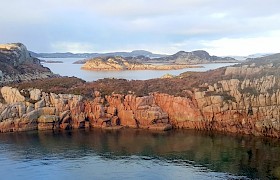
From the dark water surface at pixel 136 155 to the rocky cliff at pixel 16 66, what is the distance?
2013 inches

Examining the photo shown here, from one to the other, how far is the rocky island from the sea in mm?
2798

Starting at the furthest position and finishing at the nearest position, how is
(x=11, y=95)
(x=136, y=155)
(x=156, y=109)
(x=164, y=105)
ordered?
(x=11, y=95) < (x=164, y=105) < (x=156, y=109) < (x=136, y=155)

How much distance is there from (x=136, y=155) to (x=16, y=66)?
3557 inches

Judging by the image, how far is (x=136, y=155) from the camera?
54.8 m

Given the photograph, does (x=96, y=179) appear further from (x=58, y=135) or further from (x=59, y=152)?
(x=58, y=135)

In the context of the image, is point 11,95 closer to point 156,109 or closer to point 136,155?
point 156,109

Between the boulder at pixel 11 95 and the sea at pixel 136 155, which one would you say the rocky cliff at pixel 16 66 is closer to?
the boulder at pixel 11 95

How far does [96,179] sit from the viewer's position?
44.3 meters

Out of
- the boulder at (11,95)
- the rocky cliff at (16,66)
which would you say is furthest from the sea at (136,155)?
the rocky cliff at (16,66)

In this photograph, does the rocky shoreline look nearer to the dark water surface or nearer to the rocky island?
the rocky island

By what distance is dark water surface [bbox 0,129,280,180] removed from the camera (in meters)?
46.4

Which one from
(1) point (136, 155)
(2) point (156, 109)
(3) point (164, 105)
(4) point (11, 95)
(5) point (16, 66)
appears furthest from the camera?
(5) point (16, 66)

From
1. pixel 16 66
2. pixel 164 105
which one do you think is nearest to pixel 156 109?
pixel 164 105

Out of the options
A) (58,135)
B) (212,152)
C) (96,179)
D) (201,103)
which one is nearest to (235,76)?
(201,103)
